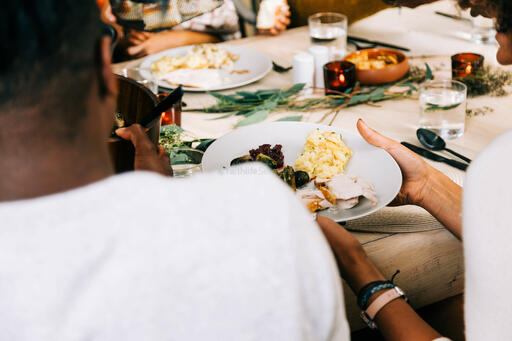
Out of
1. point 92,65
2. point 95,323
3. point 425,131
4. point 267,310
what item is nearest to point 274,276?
point 267,310

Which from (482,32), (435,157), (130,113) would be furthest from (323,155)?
(482,32)

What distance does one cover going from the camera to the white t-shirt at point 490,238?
2.24ft

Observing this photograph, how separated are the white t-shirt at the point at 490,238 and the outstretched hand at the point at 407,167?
14.7 inches

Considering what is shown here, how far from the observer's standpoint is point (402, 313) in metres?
0.89

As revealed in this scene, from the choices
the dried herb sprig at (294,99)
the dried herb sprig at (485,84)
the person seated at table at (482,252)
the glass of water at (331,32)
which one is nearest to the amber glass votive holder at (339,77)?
the dried herb sprig at (294,99)

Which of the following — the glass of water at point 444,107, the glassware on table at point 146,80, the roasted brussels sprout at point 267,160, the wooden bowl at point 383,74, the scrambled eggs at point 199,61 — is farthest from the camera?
the scrambled eggs at point 199,61

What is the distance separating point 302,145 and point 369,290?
468 millimetres

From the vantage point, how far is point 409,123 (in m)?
1.46

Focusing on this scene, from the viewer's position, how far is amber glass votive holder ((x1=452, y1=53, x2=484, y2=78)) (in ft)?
5.20

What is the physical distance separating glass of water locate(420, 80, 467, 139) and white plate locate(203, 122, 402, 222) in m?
0.28

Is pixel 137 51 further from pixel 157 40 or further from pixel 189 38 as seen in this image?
pixel 189 38

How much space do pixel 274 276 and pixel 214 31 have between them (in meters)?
2.43

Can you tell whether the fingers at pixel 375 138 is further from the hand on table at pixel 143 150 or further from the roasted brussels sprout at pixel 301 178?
the hand on table at pixel 143 150

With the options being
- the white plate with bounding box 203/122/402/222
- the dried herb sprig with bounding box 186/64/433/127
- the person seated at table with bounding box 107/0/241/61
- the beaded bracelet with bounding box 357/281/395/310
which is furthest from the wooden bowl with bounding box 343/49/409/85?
the person seated at table with bounding box 107/0/241/61
